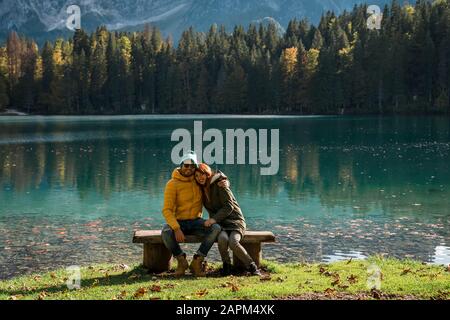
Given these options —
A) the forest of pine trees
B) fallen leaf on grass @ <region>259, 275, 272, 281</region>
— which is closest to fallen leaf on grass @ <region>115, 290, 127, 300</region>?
fallen leaf on grass @ <region>259, 275, 272, 281</region>

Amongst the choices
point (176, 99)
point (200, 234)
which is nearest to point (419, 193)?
point (200, 234)

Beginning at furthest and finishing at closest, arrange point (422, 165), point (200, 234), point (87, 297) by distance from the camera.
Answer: point (422, 165)
point (200, 234)
point (87, 297)

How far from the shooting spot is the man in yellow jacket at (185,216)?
1353cm

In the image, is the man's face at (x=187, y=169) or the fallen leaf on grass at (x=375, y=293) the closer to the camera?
the fallen leaf on grass at (x=375, y=293)

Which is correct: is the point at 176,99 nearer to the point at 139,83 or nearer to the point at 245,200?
the point at 139,83

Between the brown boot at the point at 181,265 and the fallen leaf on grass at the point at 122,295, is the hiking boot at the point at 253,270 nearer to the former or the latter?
the brown boot at the point at 181,265

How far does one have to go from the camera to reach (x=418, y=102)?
12925cm

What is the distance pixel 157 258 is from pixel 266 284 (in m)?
3.08

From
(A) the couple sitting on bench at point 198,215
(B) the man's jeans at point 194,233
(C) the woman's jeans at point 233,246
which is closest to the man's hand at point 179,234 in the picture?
(A) the couple sitting on bench at point 198,215

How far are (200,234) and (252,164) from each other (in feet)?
109

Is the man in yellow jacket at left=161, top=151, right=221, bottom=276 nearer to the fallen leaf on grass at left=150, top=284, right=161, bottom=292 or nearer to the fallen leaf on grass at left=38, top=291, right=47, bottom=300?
the fallen leaf on grass at left=150, top=284, right=161, bottom=292

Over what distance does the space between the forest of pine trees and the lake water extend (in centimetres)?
7710

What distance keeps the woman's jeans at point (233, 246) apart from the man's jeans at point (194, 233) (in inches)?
7.5
